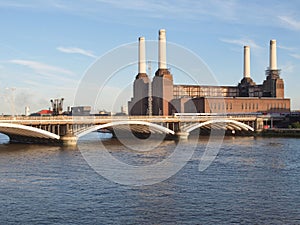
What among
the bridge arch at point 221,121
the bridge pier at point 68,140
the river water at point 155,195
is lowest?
the river water at point 155,195

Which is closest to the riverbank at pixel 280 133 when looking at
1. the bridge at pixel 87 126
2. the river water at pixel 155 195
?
the bridge at pixel 87 126

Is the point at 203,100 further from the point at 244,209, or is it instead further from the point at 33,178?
the point at 244,209

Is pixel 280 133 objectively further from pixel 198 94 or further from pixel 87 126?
pixel 198 94

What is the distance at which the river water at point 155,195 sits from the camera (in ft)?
57.3

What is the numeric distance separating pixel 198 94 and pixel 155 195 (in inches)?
3013

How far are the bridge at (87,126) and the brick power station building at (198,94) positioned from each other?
1474cm

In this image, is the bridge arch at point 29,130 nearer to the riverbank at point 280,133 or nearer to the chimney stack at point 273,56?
the riverbank at point 280,133

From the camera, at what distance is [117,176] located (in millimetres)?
27234

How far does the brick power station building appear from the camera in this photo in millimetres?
85700

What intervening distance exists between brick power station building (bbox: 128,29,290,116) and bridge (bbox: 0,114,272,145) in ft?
48.4

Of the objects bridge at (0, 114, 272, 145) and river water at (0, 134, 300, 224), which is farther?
bridge at (0, 114, 272, 145)

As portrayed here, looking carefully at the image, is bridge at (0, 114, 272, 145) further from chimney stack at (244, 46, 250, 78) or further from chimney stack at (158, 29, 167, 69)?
chimney stack at (244, 46, 250, 78)

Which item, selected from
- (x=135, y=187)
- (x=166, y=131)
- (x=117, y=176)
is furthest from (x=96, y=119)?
(x=135, y=187)

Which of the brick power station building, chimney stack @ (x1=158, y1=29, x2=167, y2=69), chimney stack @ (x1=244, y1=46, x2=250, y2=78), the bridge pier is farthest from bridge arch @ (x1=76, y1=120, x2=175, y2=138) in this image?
chimney stack @ (x1=244, y1=46, x2=250, y2=78)
